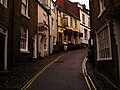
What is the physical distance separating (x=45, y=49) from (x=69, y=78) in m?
16.8

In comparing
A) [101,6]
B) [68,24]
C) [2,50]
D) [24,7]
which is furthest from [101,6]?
[68,24]

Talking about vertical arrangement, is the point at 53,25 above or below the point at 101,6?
above

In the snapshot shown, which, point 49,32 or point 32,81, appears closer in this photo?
point 32,81

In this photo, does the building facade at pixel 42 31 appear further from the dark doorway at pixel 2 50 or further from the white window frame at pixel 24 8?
the dark doorway at pixel 2 50

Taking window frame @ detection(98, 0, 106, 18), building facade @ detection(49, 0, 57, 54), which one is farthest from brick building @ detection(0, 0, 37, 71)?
building facade @ detection(49, 0, 57, 54)

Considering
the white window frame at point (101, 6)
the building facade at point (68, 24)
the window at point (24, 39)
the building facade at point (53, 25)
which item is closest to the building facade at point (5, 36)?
the window at point (24, 39)

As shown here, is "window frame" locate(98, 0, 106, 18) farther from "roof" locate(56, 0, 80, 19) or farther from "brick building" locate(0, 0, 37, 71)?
"roof" locate(56, 0, 80, 19)

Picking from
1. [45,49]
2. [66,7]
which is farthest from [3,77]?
[66,7]

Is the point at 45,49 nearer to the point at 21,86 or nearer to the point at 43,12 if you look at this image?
the point at 43,12

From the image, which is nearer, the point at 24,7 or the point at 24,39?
the point at 24,39

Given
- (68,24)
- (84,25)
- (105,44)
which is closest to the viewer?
(105,44)

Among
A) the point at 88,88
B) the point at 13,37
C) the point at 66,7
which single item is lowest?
the point at 88,88

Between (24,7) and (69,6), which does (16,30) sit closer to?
(24,7)

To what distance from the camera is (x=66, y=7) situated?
49.0 meters
